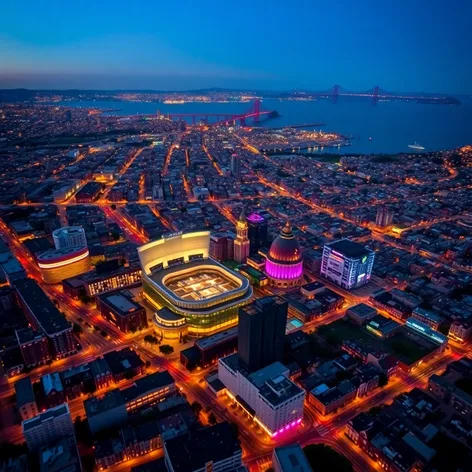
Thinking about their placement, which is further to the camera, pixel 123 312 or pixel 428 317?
pixel 428 317

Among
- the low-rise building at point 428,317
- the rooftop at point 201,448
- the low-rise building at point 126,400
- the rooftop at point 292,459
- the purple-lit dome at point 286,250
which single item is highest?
the purple-lit dome at point 286,250

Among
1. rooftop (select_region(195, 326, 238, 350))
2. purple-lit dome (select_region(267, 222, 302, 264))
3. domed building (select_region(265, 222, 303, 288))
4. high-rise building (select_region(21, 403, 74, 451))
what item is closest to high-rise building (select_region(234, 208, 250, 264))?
domed building (select_region(265, 222, 303, 288))

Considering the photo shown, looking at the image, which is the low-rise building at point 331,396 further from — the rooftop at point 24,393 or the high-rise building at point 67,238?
the high-rise building at point 67,238

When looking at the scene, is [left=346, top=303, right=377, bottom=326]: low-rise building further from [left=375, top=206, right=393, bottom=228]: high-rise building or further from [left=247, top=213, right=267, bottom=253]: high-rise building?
[left=375, top=206, right=393, bottom=228]: high-rise building

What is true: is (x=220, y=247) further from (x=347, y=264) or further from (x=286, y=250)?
(x=347, y=264)

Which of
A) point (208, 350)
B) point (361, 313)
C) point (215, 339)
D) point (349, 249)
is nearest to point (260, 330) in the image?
point (215, 339)

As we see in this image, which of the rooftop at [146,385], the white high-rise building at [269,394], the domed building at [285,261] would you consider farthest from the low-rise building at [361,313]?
the rooftop at [146,385]
